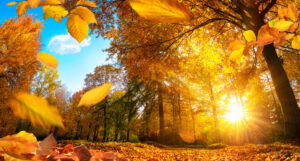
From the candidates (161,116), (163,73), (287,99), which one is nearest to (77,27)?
(287,99)

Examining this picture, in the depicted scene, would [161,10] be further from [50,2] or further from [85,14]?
[50,2]

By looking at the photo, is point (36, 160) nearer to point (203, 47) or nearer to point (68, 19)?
point (68, 19)

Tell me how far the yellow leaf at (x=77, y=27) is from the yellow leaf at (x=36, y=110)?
231 mm

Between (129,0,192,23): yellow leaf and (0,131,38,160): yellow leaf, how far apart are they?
511 mm

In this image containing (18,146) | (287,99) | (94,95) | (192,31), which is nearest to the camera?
(18,146)

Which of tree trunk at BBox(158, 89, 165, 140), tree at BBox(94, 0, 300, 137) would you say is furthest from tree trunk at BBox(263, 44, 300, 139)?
tree trunk at BBox(158, 89, 165, 140)

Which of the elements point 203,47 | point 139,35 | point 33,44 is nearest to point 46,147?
point 139,35

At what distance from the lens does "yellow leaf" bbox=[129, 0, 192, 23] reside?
1.15 ft

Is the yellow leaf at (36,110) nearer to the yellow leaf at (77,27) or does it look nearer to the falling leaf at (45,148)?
the falling leaf at (45,148)

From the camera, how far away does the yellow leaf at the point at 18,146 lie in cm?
44

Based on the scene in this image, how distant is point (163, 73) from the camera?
894cm

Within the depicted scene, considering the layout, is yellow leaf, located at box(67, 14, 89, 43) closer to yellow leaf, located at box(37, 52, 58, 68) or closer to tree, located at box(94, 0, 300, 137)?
yellow leaf, located at box(37, 52, 58, 68)

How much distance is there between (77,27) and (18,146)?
1.31 feet

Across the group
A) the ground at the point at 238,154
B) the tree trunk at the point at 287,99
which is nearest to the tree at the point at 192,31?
the tree trunk at the point at 287,99
